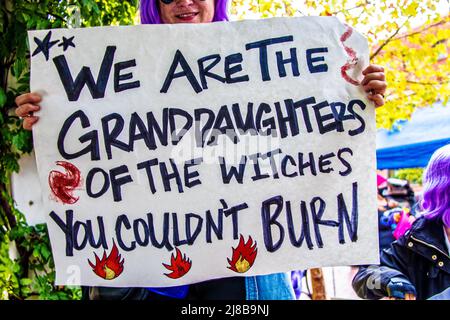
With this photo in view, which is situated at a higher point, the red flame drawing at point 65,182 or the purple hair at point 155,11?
the purple hair at point 155,11

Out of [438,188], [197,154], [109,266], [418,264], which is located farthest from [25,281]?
[438,188]

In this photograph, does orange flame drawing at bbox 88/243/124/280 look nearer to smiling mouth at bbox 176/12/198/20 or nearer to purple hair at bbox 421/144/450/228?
smiling mouth at bbox 176/12/198/20

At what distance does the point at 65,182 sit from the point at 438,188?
1.25 meters

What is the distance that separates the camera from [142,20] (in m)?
1.70

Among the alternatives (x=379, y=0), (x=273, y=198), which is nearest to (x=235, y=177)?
(x=273, y=198)

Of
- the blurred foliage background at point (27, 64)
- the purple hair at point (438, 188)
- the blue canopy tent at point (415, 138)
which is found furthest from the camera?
the blue canopy tent at point (415, 138)

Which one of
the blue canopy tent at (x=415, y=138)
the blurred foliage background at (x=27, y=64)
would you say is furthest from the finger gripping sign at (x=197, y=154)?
the blue canopy tent at (x=415, y=138)

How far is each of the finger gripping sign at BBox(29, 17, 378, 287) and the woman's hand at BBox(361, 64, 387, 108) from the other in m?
0.03

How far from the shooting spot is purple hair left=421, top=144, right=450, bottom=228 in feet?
5.60

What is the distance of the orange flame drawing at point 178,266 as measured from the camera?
4.78 ft

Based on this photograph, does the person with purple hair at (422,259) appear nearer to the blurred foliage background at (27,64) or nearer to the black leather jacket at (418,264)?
the black leather jacket at (418,264)

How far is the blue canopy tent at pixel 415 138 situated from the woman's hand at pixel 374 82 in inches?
83.7

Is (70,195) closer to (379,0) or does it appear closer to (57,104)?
(57,104)
